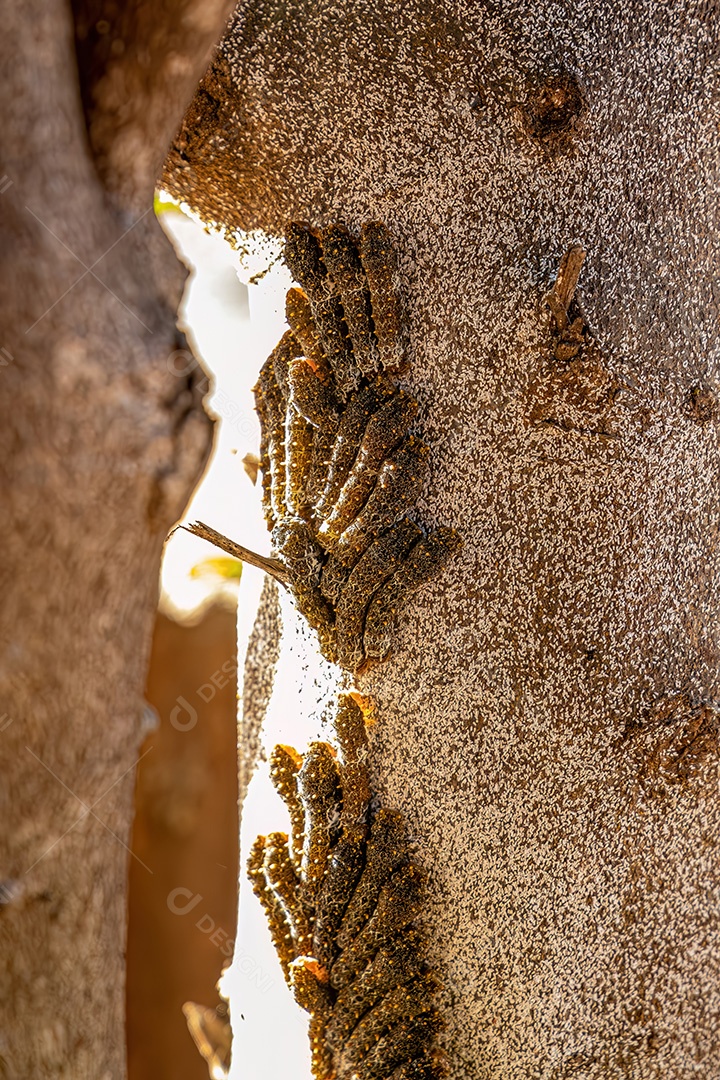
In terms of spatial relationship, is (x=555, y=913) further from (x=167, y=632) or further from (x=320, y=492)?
(x=167, y=632)

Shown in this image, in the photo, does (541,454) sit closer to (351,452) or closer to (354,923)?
(351,452)

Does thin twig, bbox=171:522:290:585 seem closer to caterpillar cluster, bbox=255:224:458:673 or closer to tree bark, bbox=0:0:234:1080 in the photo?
caterpillar cluster, bbox=255:224:458:673

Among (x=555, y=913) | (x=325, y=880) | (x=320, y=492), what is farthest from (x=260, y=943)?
(x=320, y=492)

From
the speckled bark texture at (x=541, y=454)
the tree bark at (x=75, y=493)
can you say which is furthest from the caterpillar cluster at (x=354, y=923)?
the tree bark at (x=75, y=493)

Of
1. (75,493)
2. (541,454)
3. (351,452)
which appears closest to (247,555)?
(351,452)

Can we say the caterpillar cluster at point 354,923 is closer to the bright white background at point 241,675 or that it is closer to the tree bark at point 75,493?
the bright white background at point 241,675

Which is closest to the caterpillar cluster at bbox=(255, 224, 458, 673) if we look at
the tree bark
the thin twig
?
the thin twig
